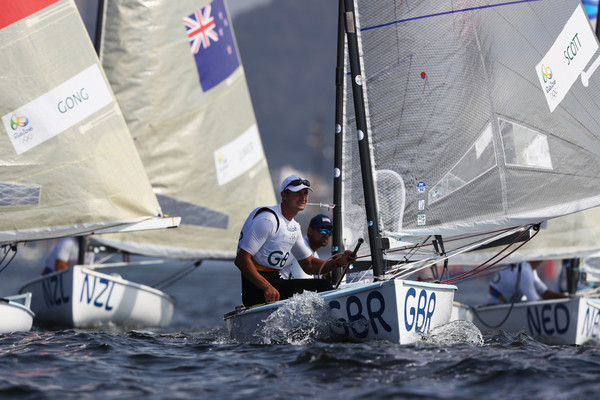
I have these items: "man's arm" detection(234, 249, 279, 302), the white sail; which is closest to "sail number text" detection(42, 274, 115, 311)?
the white sail

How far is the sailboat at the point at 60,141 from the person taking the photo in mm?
8367

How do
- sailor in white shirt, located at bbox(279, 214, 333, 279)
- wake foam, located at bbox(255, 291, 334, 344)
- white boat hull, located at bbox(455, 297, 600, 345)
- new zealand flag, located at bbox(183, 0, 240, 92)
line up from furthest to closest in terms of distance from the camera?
new zealand flag, located at bbox(183, 0, 240, 92) < white boat hull, located at bbox(455, 297, 600, 345) < sailor in white shirt, located at bbox(279, 214, 333, 279) < wake foam, located at bbox(255, 291, 334, 344)

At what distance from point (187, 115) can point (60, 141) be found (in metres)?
4.34

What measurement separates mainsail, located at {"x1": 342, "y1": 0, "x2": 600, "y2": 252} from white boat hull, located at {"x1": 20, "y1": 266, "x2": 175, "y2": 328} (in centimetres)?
504

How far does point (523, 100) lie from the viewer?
22.8ft

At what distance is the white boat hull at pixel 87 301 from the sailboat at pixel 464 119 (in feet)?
14.1

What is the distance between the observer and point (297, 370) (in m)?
5.08

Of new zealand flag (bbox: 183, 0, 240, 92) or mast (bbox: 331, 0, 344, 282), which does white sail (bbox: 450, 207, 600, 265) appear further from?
new zealand flag (bbox: 183, 0, 240, 92)

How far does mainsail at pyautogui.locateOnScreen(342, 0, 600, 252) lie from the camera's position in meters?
6.77

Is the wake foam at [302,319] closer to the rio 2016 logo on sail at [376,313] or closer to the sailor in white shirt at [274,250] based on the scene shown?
the rio 2016 logo on sail at [376,313]

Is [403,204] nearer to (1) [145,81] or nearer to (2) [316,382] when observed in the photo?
(2) [316,382]

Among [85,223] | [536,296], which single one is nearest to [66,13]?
[85,223]

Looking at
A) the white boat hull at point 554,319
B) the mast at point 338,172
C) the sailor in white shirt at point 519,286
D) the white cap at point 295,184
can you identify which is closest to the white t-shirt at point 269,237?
the white cap at point 295,184

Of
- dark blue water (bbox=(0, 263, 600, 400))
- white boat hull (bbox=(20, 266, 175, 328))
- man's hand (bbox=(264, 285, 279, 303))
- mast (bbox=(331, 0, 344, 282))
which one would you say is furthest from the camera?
white boat hull (bbox=(20, 266, 175, 328))
